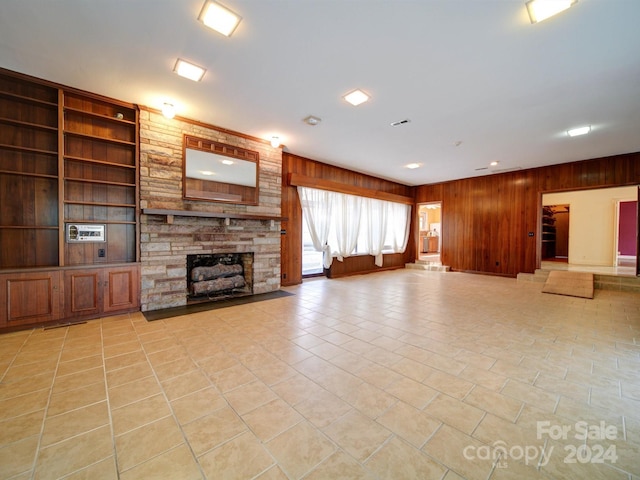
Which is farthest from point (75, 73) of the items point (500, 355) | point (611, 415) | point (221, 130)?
point (611, 415)

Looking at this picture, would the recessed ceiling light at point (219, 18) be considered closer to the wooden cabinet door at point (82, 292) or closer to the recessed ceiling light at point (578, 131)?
the wooden cabinet door at point (82, 292)

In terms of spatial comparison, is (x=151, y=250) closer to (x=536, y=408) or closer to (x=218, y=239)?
(x=218, y=239)

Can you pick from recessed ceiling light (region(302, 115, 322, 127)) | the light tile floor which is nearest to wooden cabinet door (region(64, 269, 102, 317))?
the light tile floor

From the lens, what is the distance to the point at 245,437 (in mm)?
1453

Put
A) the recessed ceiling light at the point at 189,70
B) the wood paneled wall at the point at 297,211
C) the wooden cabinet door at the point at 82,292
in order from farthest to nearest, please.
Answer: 1. the wood paneled wall at the point at 297,211
2. the wooden cabinet door at the point at 82,292
3. the recessed ceiling light at the point at 189,70

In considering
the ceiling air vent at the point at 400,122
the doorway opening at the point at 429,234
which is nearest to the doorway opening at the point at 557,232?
the doorway opening at the point at 429,234

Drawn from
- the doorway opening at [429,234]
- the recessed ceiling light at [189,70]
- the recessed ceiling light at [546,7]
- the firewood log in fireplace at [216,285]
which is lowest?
the firewood log in fireplace at [216,285]

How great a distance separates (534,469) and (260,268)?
431cm

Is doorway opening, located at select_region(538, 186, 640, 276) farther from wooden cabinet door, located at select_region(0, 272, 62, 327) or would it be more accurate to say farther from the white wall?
wooden cabinet door, located at select_region(0, 272, 62, 327)

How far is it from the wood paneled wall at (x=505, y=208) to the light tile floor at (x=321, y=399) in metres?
3.89

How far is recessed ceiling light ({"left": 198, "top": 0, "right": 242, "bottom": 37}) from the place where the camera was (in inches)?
80.9

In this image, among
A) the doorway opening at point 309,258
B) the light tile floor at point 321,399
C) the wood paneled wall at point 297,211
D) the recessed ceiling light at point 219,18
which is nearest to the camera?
the light tile floor at point 321,399

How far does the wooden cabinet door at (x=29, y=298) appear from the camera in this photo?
113 inches

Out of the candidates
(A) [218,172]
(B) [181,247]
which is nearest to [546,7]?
(A) [218,172]
